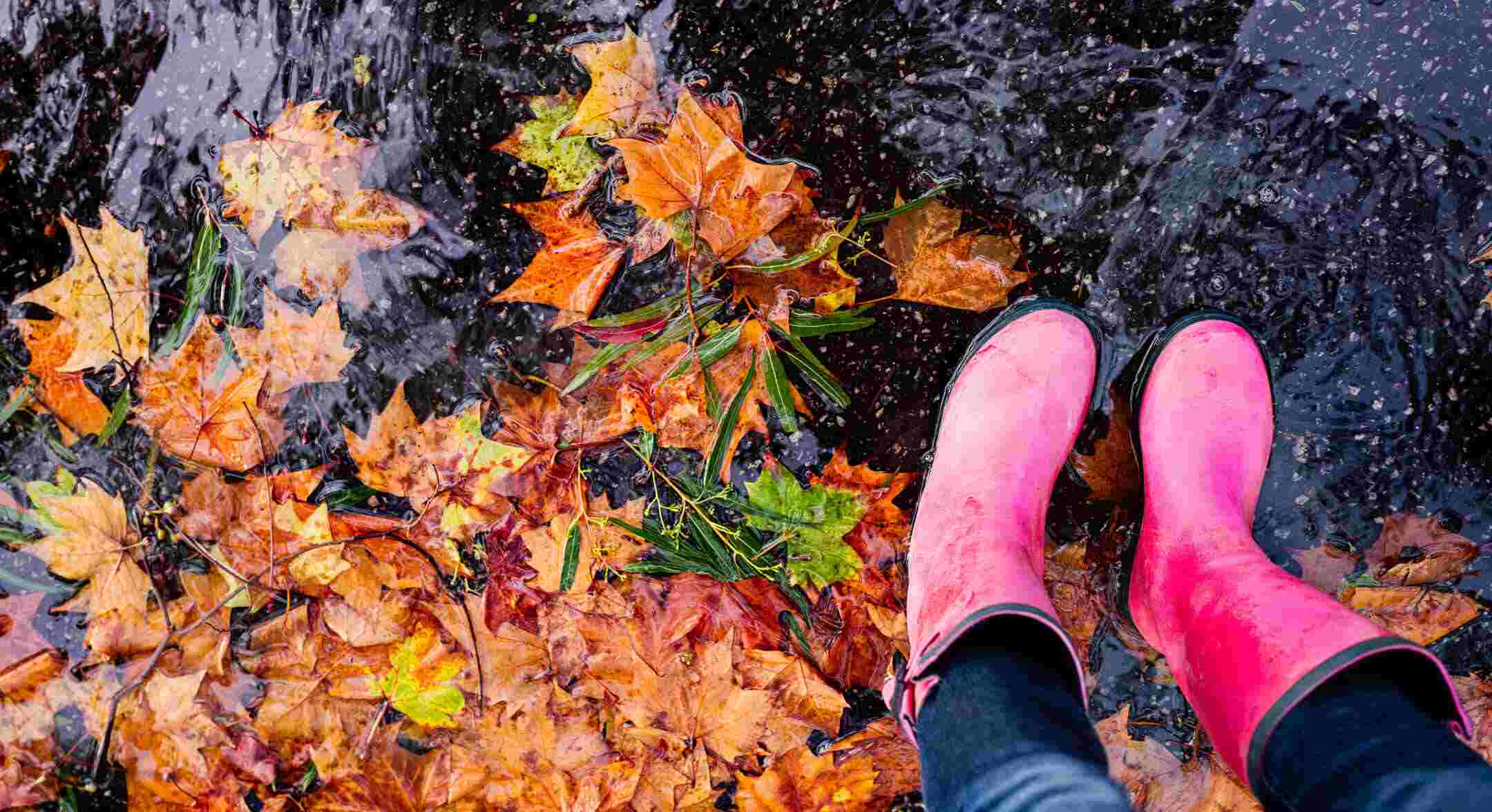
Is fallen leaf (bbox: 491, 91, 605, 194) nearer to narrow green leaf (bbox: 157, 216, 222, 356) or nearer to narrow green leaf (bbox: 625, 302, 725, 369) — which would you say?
narrow green leaf (bbox: 625, 302, 725, 369)

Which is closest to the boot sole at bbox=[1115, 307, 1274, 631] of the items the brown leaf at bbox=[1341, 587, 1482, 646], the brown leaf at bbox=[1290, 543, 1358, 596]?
the brown leaf at bbox=[1290, 543, 1358, 596]

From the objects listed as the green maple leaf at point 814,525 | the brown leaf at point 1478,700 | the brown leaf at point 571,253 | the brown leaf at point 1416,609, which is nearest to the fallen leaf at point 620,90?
the brown leaf at point 571,253

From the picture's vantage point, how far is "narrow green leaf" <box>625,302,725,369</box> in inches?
→ 47.3

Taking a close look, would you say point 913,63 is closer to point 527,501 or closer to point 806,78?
point 806,78

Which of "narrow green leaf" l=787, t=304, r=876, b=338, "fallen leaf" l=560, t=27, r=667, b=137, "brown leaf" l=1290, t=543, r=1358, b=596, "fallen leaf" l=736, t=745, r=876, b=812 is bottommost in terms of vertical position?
"fallen leaf" l=736, t=745, r=876, b=812

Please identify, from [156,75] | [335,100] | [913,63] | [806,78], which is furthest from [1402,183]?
[156,75]

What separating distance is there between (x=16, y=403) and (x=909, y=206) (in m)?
1.52

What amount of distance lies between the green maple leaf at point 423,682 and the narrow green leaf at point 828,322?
77cm

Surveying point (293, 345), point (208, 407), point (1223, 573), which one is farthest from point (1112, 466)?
point (208, 407)

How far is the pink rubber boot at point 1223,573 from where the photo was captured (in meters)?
0.79

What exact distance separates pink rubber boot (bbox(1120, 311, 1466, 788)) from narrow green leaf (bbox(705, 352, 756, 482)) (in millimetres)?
595

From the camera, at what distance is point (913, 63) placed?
1154 millimetres

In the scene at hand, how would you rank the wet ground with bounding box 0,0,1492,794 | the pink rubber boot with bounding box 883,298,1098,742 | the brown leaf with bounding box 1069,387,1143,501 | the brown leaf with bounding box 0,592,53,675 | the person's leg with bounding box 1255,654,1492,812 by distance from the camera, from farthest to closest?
the brown leaf with bounding box 0,592,53,675
the brown leaf with bounding box 1069,387,1143,501
the wet ground with bounding box 0,0,1492,794
the pink rubber boot with bounding box 883,298,1098,742
the person's leg with bounding box 1255,654,1492,812

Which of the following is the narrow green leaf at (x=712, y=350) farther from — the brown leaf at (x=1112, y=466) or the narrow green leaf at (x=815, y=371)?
the brown leaf at (x=1112, y=466)
